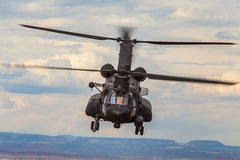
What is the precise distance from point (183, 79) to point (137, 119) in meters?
8.63

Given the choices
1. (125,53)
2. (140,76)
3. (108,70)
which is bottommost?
(108,70)

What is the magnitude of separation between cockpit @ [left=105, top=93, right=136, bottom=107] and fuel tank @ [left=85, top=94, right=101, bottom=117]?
2.45m

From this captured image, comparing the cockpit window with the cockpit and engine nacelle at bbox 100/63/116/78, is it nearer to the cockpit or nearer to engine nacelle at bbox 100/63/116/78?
the cockpit

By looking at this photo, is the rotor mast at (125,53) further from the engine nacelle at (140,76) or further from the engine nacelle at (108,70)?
the engine nacelle at (140,76)

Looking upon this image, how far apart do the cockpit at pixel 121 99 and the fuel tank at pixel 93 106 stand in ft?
8.04

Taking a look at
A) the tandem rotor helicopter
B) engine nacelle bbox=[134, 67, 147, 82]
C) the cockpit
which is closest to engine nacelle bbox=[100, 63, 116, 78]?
the tandem rotor helicopter

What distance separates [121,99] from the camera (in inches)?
1813

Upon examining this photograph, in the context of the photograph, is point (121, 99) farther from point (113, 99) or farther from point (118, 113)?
point (118, 113)

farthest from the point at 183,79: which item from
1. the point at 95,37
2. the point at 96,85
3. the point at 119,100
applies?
the point at 95,37

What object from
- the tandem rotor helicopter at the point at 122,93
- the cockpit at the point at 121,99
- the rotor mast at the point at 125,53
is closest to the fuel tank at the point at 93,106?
the tandem rotor helicopter at the point at 122,93

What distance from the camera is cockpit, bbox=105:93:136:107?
1810 inches

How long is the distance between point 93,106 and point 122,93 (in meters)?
4.00

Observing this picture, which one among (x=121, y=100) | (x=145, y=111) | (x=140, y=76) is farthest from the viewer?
(x=140, y=76)

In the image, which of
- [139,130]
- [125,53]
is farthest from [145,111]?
[125,53]
